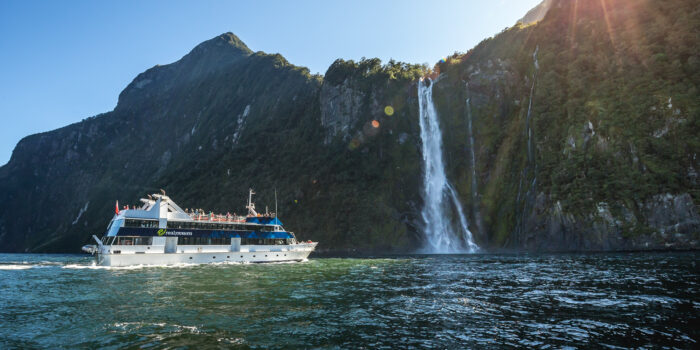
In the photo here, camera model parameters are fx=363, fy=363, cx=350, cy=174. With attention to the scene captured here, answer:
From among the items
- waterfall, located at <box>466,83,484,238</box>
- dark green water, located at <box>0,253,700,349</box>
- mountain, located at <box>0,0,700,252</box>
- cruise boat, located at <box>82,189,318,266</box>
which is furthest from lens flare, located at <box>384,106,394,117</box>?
dark green water, located at <box>0,253,700,349</box>

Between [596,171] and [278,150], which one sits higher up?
[278,150]

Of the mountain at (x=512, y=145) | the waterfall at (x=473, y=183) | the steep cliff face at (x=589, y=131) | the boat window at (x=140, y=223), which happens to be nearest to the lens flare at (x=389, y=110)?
the mountain at (x=512, y=145)

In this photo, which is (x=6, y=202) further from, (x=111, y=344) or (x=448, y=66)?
(x=111, y=344)

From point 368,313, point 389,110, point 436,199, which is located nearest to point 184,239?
point 368,313

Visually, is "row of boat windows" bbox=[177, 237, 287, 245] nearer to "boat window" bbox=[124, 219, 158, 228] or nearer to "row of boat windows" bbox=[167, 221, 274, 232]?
"row of boat windows" bbox=[167, 221, 274, 232]

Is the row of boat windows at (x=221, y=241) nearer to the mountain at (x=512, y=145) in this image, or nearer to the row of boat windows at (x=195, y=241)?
the row of boat windows at (x=195, y=241)

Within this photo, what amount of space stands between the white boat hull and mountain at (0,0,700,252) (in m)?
32.1

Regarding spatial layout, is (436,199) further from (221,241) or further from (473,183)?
(221,241)

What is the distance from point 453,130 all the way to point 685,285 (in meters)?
74.1

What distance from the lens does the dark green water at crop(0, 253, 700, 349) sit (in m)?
11.8

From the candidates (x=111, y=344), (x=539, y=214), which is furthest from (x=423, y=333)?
(x=539, y=214)

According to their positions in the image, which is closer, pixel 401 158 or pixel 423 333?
pixel 423 333

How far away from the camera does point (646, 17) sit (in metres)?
69.8

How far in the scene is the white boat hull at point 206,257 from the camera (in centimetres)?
4416
